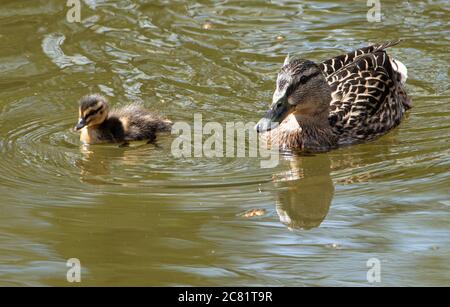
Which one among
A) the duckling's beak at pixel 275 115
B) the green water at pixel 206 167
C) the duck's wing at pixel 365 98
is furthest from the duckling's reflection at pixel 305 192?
the duck's wing at pixel 365 98

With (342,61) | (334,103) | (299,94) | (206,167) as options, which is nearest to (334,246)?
(206,167)

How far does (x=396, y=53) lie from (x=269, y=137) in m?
2.22

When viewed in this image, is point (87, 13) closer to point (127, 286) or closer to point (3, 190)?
point (3, 190)

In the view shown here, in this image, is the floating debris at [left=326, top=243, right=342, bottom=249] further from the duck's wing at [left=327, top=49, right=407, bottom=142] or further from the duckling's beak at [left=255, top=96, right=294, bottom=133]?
the duck's wing at [left=327, top=49, right=407, bottom=142]

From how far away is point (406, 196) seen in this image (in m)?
6.14

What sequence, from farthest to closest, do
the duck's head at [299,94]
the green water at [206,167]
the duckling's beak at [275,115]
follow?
1. the duck's head at [299,94]
2. the duckling's beak at [275,115]
3. the green water at [206,167]

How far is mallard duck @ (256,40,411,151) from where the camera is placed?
7.46 metres

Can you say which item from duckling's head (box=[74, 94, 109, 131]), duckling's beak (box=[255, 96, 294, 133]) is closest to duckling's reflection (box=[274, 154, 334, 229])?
duckling's beak (box=[255, 96, 294, 133])

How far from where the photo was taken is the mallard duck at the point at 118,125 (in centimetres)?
757

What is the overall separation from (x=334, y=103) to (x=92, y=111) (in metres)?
1.90

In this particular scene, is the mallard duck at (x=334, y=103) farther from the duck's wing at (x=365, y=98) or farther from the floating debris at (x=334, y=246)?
the floating debris at (x=334, y=246)

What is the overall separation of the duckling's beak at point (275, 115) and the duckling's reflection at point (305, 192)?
31 centimetres

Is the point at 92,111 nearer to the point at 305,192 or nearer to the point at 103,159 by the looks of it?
the point at 103,159

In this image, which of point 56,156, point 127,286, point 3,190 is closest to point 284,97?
point 56,156
